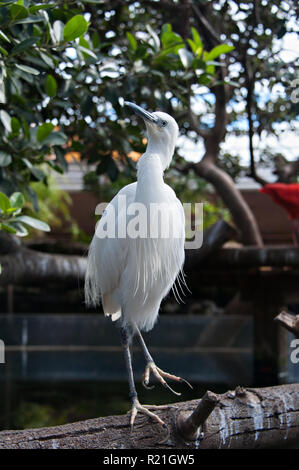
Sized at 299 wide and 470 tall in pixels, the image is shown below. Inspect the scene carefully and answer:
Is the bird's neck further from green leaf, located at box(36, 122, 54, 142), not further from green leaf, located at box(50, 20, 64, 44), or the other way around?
green leaf, located at box(50, 20, 64, 44)

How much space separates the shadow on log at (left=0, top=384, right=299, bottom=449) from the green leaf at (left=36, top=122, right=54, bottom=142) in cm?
130

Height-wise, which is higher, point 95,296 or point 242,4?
point 242,4

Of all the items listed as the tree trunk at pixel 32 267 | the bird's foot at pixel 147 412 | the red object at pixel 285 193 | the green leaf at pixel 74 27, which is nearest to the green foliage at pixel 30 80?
the green leaf at pixel 74 27

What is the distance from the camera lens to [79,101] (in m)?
2.70

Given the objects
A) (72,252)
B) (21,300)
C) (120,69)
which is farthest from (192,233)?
(21,300)

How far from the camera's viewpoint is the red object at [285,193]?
4.29 m

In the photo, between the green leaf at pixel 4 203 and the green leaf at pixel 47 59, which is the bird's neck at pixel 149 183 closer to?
the green leaf at pixel 4 203

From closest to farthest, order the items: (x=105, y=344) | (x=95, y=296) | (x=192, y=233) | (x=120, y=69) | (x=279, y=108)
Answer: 1. (x=95, y=296)
2. (x=120, y=69)
3. (x=192, y=233)
4. (x=279, y=108)
5. (x=105, y=344)

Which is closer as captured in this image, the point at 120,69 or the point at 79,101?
the point at 79,101

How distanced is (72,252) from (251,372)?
2.52 m

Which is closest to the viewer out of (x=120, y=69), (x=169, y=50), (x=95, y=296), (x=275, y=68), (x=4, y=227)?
(x=4, y=227)

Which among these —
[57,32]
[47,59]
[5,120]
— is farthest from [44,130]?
[57,32]

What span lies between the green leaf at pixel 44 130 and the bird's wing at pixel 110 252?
1.54ft

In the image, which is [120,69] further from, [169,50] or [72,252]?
[72,252]
